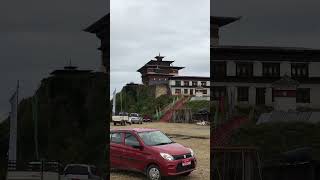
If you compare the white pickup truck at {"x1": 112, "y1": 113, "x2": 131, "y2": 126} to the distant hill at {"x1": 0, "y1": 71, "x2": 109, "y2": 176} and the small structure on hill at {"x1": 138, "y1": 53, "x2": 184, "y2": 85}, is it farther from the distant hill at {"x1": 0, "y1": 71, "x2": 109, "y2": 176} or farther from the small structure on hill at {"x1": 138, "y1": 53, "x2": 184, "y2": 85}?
the small structure on hill at {"x1": 138, "y1": 53, "x2": 184, "y2": 85}

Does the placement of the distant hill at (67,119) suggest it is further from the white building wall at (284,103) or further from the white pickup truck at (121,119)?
the white building wall at (284,103)

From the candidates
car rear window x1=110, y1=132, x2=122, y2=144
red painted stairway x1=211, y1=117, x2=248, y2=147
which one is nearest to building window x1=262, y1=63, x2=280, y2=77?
red painted stairway x1=211, y1=117, x2=248, y2=147

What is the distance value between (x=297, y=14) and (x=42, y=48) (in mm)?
2879

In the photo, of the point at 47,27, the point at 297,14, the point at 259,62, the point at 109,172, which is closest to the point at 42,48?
the point at 47,27

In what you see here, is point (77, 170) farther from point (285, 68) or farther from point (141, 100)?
point (285, 68)

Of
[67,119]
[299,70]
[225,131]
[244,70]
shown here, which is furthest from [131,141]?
[299,70]

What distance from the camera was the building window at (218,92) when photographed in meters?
7.00

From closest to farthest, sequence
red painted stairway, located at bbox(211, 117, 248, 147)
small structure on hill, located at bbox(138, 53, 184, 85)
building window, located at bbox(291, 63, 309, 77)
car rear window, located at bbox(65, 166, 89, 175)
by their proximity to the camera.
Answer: small structure on hill, located at bbox(138, 53, 184, 85) < car rear window, located at bbox(65, 166, 89, 175) < red painted stairway, located at bbox(211, 117, 248, 147) < building window, located at bbox(291, 63, 309, 77)

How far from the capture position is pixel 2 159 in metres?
6.80

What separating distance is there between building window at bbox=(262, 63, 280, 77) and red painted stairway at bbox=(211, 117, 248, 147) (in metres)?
0.59

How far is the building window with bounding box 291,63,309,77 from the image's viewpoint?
278 inches

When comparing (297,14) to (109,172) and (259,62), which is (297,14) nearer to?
(259,62)

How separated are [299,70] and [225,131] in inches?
43.1

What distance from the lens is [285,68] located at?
7082 mm
